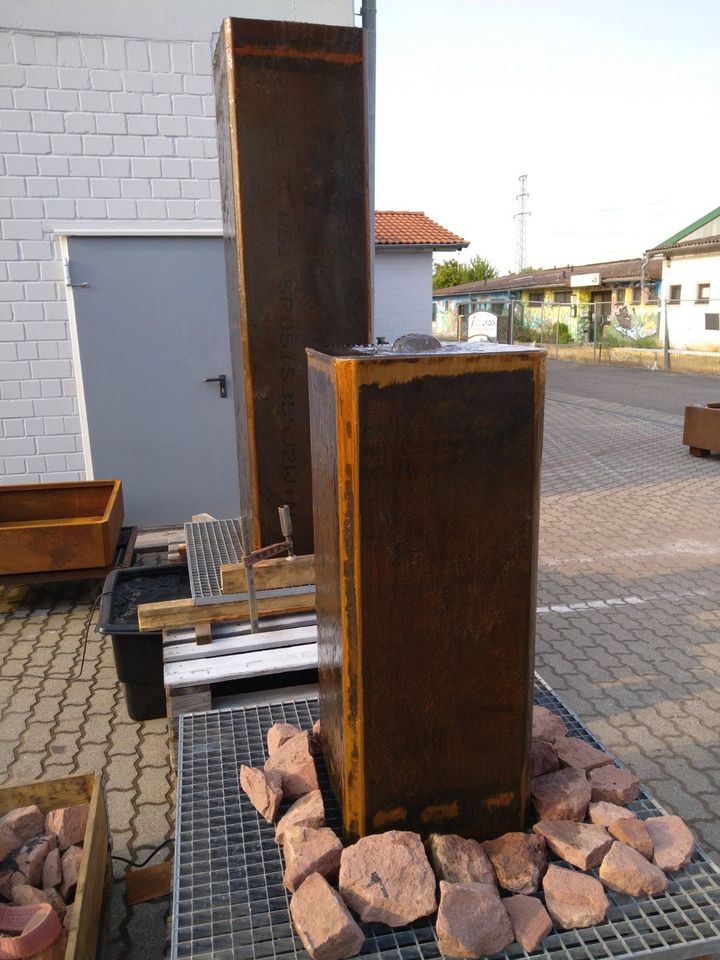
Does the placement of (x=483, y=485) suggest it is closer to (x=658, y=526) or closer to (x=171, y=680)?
(x=171, y=680)

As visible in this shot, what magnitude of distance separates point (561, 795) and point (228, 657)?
5.38ft

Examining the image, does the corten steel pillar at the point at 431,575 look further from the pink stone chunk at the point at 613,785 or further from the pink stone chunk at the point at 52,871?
the pink stone chunk at the point at 52,871

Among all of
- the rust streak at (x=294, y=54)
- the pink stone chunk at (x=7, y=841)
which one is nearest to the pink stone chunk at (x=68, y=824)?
the pink stone chunk at (x=7, y=841)

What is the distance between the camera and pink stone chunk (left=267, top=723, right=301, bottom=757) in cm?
257

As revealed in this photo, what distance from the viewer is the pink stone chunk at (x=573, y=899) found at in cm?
185

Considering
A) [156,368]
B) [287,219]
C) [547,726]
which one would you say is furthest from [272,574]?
[156,368]

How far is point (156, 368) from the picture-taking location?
250 inches

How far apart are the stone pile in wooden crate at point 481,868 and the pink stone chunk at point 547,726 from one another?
0.21 metres

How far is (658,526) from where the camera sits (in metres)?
6.81

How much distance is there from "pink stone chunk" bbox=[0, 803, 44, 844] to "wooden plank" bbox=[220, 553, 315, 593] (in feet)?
A: 4.16

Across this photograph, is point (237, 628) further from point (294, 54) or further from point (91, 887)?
point (294, 54)

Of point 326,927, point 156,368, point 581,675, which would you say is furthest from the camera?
point 156,368

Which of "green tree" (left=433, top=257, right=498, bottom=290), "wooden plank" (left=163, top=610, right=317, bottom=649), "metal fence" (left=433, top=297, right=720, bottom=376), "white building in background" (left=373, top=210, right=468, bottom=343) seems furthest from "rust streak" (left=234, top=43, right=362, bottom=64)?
"green tree" (left=433, top=257, right=498, bottom=290)

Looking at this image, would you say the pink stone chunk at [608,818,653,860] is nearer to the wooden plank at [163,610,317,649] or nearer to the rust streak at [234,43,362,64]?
the wooden plank at [163,610,317,649]
